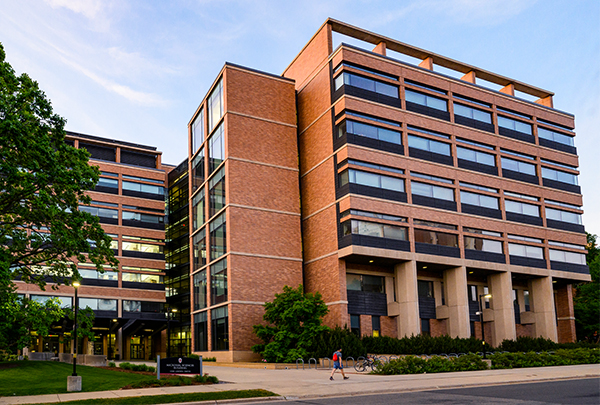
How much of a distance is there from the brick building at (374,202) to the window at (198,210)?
0.33 metres

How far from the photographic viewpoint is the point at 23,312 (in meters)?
22.7

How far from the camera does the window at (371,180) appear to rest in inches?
1847

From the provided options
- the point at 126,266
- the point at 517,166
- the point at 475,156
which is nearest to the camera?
the point at 475,156

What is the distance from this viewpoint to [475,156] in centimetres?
5522

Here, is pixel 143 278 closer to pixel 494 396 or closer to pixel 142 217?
pixel 142 217

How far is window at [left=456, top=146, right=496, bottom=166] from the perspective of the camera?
5444 centimetres

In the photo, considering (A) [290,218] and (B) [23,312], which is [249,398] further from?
(A) [290,218]

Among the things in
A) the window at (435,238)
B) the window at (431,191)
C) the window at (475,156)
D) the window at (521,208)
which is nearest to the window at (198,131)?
the window at (431,191)

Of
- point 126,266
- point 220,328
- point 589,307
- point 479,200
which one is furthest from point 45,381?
point 589,307

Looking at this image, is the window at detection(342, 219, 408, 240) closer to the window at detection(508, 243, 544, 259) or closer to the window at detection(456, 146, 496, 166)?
the window at detection(456, 146, 496, 166)

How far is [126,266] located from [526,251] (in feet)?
155

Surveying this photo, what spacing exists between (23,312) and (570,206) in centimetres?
5632

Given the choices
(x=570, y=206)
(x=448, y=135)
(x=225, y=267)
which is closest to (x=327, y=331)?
(x=225, y=267)

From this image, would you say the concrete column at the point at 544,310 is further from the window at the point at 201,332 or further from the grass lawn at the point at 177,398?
the grass lawn at the point at 177,398
